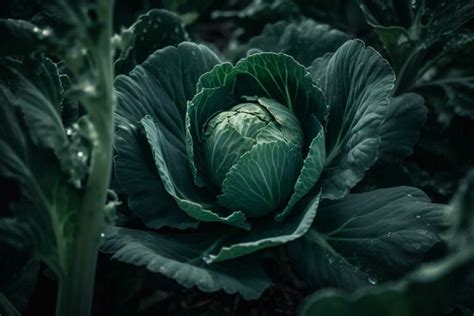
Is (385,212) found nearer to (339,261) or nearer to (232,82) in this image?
(339,261)

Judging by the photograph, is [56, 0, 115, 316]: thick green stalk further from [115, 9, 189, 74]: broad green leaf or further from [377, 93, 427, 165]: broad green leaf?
[377, 93, 427, 165]: broad green leaf

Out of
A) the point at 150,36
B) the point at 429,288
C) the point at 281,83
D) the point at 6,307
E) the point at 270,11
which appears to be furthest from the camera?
the point at 270,11

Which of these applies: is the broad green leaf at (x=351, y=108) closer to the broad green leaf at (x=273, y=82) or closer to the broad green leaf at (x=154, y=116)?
the broad green leaf at (x=273, y=82)

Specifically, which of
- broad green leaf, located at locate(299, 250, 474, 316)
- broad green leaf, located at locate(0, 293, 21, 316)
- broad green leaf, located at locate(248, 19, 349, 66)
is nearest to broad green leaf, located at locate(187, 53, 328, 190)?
broad green leaf, located at locate(248, 19, 349, 66)

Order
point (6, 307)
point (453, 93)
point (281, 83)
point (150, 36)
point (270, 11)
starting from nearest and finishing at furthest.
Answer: point (6, 307), point (281, 83), point (150, 36), point (453, 93), point (270, 11)

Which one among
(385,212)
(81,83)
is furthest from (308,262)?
(81,83)

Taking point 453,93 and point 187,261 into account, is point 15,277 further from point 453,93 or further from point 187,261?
point 453,93

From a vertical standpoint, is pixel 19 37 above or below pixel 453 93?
above

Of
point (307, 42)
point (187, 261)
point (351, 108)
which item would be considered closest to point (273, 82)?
point (351, 108)
